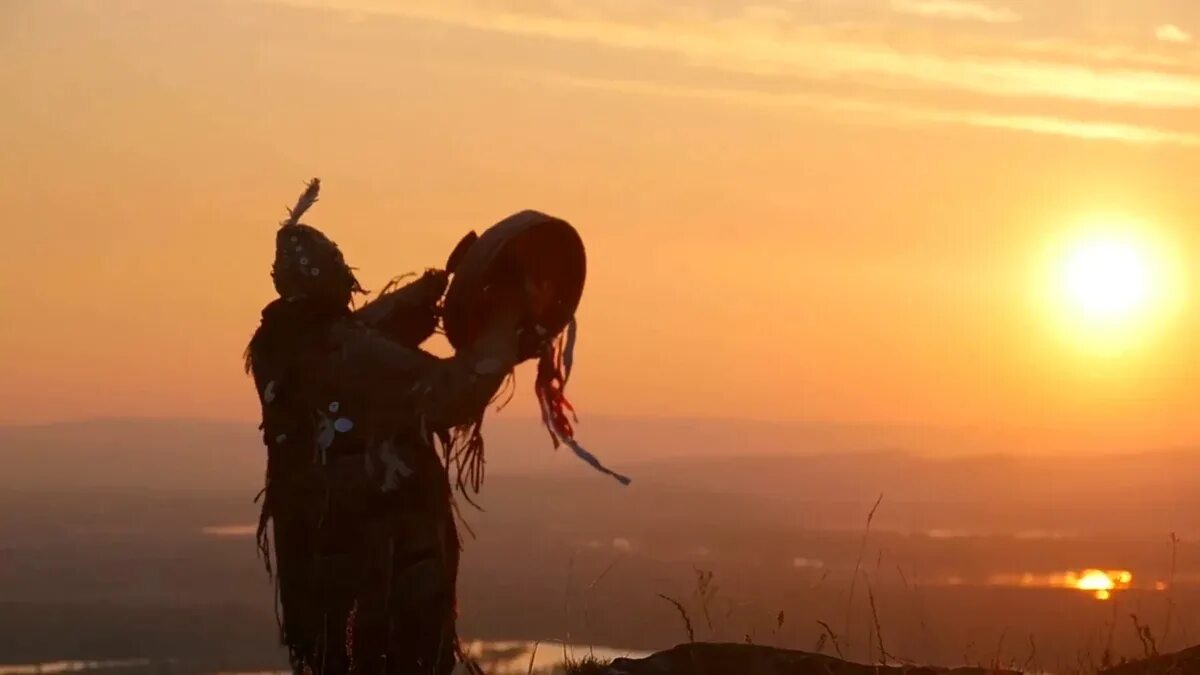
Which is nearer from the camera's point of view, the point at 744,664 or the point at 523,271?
the point at 523,271

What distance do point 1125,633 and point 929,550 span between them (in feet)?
418

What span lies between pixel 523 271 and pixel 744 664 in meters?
2.60

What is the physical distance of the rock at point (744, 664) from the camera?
36.3ft

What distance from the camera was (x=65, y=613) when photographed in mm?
147375

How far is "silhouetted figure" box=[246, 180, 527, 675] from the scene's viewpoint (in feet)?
30.2

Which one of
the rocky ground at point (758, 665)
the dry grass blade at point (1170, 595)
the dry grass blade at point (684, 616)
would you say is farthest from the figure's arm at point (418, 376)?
the dry grass blade at point (1170, 595)

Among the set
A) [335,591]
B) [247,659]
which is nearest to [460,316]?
[335,591]

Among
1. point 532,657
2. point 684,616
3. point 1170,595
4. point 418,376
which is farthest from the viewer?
point 1170,595

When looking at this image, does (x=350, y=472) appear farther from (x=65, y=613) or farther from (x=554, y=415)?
(x=65, y=613)

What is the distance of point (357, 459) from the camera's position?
30.5ft

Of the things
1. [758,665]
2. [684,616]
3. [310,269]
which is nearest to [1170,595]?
[758,665]

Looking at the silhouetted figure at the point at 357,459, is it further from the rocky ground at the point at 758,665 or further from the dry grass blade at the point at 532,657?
the rocky ground at the point at 758,665

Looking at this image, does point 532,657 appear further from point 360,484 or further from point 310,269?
point 310,269

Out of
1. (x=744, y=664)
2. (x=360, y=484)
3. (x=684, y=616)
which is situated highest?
(x=360, y=484)
